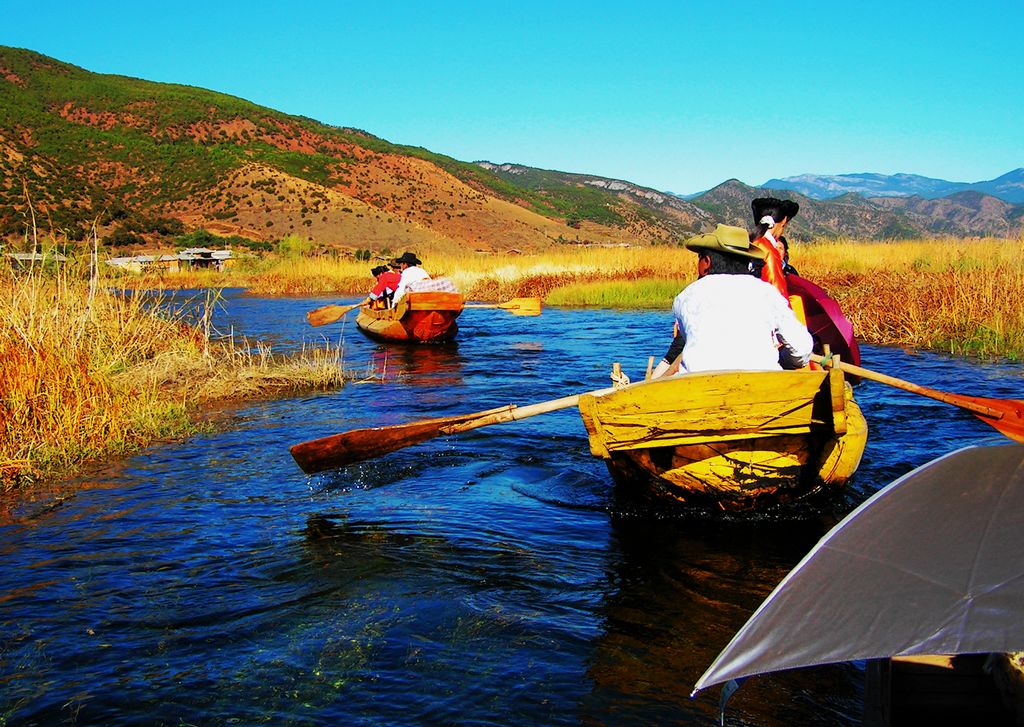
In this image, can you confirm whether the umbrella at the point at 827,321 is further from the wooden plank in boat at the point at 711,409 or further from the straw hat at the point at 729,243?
the wooden plank in boat at the point at 711,409

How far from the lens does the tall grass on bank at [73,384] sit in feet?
22.7

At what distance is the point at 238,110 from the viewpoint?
9738 cm

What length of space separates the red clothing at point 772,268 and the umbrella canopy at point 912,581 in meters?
4.50

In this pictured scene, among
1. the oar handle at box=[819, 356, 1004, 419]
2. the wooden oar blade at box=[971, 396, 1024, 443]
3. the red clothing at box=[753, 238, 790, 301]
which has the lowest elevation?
the wooden oar blade at box=[971, 396, 1024, 443]

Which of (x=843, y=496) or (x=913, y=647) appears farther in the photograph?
(x=843, y=496)

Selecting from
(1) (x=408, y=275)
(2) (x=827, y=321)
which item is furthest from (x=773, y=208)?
(1) (x=408, y=275)

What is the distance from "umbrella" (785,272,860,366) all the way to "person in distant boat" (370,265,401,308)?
10835mm

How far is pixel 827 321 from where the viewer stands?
725cm

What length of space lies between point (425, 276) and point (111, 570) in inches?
449

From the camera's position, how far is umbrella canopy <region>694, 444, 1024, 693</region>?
186cm

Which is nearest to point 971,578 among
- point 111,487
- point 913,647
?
point 913,647

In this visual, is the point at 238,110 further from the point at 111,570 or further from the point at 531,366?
the point at 111,570

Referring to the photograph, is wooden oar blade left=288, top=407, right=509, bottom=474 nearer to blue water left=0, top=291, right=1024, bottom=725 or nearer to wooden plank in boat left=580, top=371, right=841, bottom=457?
blue water left=0, top=291, right=1024, bottom=725

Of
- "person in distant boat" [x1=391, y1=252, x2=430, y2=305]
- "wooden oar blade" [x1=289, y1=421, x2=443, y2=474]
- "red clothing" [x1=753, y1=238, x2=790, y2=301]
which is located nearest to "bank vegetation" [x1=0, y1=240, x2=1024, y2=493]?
"person in distant boat" [x1=391, y1=252, x2=430, y2=305]
